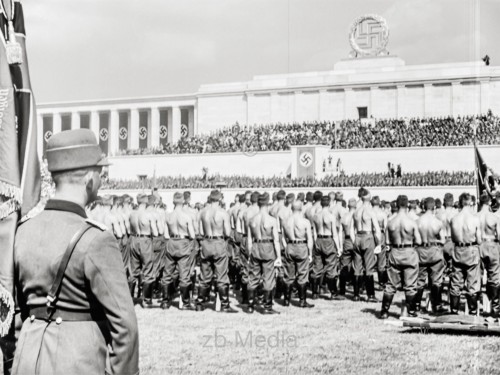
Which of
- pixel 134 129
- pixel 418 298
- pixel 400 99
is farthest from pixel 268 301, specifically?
pixel 134 129

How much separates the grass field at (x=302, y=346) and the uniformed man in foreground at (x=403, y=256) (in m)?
0.67

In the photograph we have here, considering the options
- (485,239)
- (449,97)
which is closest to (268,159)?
(449,97)

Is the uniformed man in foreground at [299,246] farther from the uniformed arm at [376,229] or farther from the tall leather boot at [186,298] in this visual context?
the tall leather boot at [186,298]

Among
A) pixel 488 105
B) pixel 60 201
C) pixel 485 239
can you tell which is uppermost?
pixel 488 105

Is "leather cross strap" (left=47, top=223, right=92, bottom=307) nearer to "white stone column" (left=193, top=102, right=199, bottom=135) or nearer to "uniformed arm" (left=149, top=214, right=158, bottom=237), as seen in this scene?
"uniformed arm" (left=149, top=214, right=158, bottom=237)

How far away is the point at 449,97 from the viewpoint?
5253 cm

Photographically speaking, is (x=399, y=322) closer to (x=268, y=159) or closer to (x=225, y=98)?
(x=268, y=159)

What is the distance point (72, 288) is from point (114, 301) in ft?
0.74

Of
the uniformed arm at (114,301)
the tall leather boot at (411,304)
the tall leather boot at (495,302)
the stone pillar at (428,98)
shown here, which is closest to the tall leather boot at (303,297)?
the tall leather boot at (411,304)

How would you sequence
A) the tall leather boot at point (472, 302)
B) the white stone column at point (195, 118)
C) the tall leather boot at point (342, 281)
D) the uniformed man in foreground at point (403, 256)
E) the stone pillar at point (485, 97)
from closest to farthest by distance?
the uniformed man in foreground at point (403, 256)
the tall leather boot at point (472, 302)
the tall leather boot at point (342, 281)
the stone pillar at point (485, 97)
the white stone column at point (195, 118)

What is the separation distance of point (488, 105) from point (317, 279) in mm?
39051

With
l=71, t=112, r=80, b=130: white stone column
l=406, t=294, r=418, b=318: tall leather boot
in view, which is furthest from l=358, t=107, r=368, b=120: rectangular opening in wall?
l=406, t=294, r=418, b=318: tall leather boot

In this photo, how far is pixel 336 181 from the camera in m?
34.3

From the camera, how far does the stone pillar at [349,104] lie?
180ft
